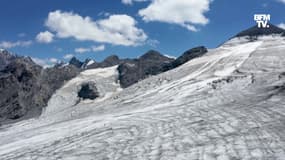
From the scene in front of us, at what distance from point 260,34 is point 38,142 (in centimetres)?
5019

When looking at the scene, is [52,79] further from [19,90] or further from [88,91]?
[88,91]

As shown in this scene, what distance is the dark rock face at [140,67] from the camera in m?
81.8

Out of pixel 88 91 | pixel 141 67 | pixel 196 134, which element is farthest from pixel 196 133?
pixel 141 67

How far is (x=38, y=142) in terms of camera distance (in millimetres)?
14117

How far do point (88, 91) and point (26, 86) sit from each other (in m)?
12.6

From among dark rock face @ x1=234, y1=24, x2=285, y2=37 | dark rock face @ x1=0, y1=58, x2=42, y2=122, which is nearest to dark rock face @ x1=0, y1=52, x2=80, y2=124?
dark rock face @ x1=0, y1=58, x2=42, y2=122

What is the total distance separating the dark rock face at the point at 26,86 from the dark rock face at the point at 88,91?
5.48 meters

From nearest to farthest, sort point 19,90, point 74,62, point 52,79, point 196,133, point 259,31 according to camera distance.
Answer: point 196,133
point 259,31
point 19,90
point 52,79
point 74,62

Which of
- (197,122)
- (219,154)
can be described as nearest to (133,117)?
(197,122)

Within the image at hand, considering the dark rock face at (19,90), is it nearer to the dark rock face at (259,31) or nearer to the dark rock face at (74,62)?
the dark rock face at (259,31)

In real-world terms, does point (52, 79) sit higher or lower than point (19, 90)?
higher

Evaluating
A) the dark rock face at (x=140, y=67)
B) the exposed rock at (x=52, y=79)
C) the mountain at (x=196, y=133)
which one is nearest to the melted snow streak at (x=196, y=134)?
the mountain at (x=196, y=133)

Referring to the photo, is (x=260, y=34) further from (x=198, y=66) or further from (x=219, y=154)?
(x=219, y=154)

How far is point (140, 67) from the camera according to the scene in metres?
91.4
